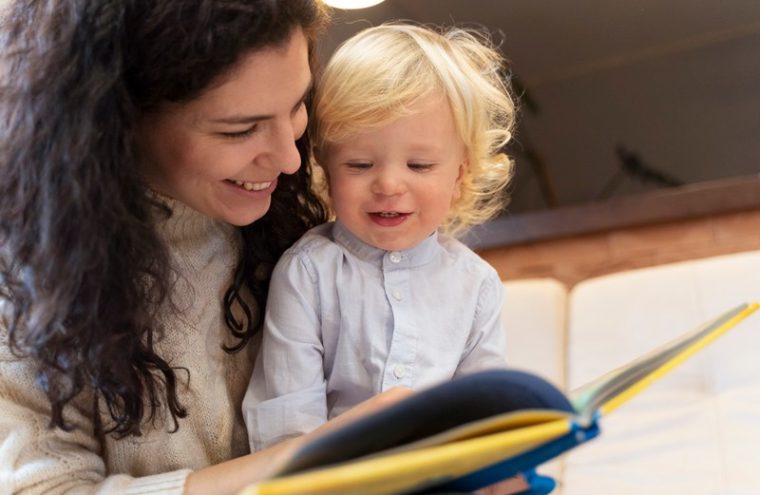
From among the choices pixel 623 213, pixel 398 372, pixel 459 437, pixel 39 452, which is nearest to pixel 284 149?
pixel 398 372

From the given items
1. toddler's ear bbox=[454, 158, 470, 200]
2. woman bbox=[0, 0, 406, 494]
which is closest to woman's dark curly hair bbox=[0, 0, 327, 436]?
woman bbox=[0, 0, 406, 494]

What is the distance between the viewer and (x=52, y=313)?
0.95 meters

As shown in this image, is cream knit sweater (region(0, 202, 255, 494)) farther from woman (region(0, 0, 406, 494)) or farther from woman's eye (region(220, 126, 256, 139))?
woman's eye (region(220, 126, 256, 139))

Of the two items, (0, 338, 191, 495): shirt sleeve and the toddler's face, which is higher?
the toddler's face

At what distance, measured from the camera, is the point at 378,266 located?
4.02 feet

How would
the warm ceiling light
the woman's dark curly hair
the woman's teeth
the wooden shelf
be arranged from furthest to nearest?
the wooden shelf → the warm ceiling light → the woman's teeth → the woman's dark curly hair

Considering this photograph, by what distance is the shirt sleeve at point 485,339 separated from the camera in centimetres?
123

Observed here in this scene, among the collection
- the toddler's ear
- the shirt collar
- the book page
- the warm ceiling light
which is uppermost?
the warm ceiling light

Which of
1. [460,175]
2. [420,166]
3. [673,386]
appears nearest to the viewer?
[420,166]

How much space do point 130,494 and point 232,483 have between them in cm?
11

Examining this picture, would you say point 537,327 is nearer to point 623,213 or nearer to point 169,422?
point 623,213

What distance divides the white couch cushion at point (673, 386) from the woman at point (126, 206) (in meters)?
0.82

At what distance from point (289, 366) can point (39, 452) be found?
0.29 m

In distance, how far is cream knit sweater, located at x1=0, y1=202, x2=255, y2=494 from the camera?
3.34ft
